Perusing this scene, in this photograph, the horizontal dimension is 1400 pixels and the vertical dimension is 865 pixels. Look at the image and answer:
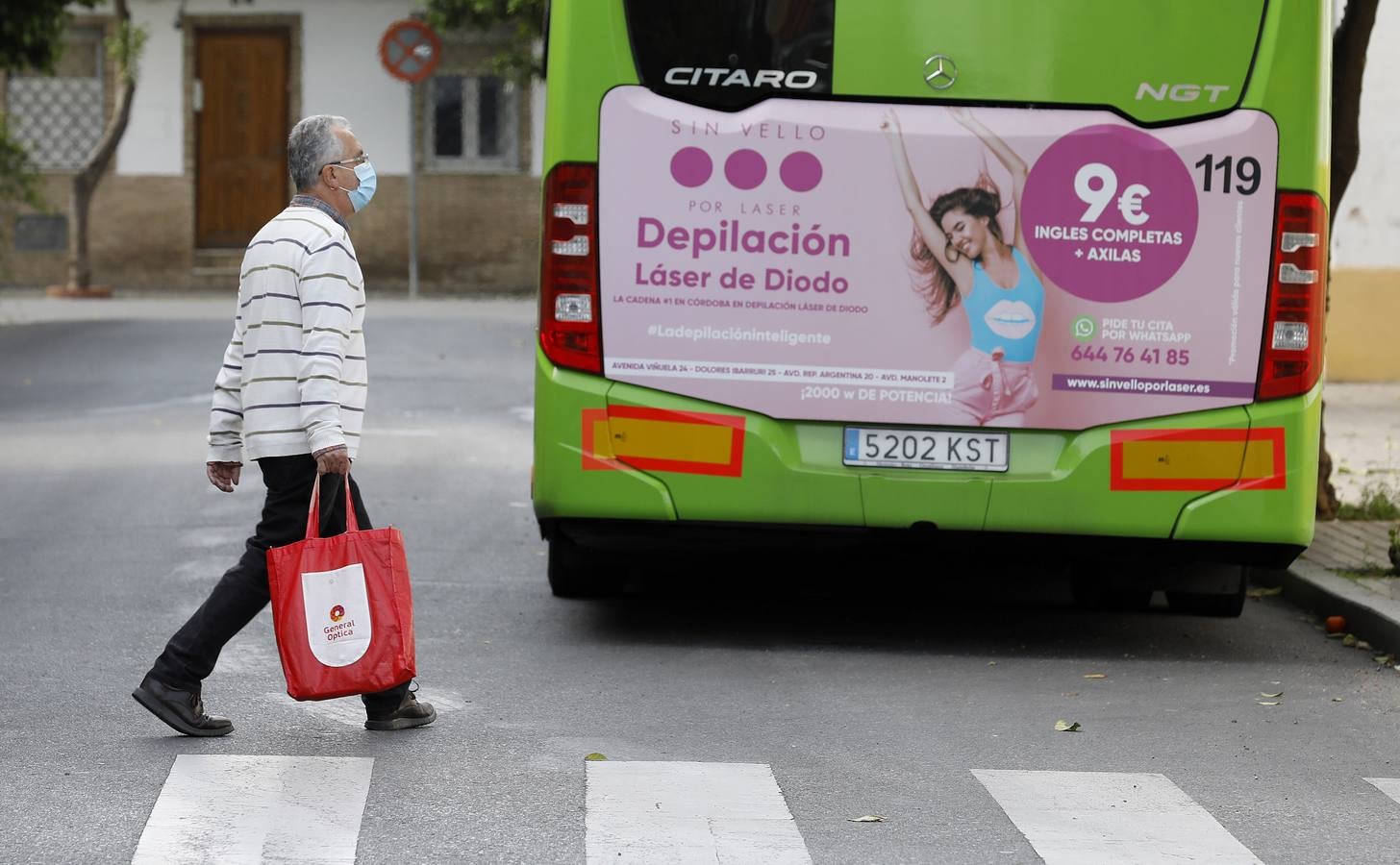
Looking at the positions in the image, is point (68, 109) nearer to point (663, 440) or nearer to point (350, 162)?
point (663, 440)

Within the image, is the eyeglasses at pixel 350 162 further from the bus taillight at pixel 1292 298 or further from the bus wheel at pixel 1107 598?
the bus wheel at pixel 1107 598

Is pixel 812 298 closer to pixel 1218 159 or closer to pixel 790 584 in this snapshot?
pixel 1218 159

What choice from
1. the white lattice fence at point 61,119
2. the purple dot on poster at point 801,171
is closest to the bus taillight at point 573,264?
the purple dot on poster at point 801,171

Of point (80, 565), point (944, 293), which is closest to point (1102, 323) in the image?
point (944, 293)

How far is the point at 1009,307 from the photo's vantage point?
25.2 feet

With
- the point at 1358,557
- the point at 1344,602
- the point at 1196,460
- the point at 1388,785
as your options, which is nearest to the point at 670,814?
the point at 1388,785

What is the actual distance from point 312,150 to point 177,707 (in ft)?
5.18

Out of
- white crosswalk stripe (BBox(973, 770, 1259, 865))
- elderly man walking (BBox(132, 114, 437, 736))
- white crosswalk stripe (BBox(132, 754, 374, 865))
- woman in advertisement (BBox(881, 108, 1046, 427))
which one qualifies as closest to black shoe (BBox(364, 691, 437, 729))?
elderly man walking (BBox(132, 114, 437, 736))

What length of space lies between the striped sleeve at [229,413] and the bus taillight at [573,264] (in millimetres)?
1531

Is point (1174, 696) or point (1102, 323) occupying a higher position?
point (1102, 323)

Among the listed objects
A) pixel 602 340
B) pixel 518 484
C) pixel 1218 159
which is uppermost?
pixel 1218 159

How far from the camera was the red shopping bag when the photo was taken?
6203 mm

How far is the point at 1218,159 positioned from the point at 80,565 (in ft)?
16.2

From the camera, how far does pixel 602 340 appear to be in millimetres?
7738
